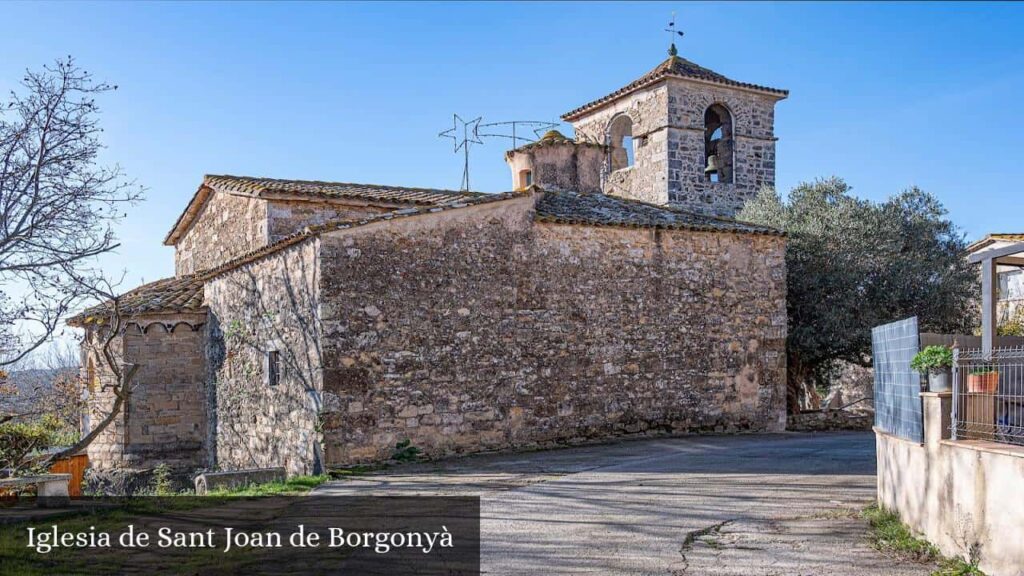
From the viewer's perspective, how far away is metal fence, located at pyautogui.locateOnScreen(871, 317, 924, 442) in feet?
22.6

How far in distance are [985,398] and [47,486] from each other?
30.7 feet

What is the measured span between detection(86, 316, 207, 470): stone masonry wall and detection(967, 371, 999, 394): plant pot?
42.2ft

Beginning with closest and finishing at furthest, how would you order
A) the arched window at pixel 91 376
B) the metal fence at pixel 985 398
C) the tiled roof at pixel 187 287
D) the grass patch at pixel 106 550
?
the metal fence at pixel 985 398 → the grass patch at pixel 106 550 → the tiled roof at pixel 187 287 → the arched window at pixel 91 376

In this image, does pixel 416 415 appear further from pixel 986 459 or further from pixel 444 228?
pixel 986 459

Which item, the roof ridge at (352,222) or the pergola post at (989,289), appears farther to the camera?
the roof ridge at (352,222)

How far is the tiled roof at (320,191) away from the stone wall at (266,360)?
64.4 inches

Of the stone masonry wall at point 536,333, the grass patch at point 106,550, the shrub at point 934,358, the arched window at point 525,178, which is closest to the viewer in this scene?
the grass patch at point 106,550

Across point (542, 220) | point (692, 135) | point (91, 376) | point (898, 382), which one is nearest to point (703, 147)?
point (692, 135)

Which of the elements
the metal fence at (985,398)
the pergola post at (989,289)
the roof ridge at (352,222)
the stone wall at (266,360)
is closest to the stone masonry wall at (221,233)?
the stone wall at (266,360)

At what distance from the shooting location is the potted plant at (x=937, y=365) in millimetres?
6402

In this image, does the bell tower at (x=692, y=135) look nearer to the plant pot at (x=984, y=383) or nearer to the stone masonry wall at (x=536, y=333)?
the stone masonry wall at (x=536, y=333)
